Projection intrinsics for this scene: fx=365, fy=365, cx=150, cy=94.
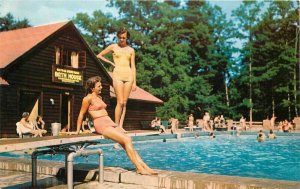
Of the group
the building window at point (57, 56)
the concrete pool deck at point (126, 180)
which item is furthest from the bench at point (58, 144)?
the building window at point (57, 56)

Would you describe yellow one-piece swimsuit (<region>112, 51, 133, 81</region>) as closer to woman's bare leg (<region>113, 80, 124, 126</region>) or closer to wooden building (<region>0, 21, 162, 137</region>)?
woman's bare leg (<region>113, 80, 124, 126</region>)

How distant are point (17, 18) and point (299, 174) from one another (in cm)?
5079

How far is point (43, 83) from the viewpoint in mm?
21125

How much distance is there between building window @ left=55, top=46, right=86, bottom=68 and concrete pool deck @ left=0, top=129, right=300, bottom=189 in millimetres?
16418

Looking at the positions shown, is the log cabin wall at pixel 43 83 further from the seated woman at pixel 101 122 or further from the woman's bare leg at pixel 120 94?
the seated woman at pixel 101 122

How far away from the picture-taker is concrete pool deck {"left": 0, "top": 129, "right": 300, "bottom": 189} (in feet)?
16.0

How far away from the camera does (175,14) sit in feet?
151

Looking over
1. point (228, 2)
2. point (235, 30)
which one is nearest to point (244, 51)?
point (235, 30)

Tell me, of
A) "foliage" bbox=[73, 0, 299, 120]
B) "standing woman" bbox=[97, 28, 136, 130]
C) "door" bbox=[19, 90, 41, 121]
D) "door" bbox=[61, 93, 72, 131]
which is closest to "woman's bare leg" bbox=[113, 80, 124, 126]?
"standing woman" bbox=[97, 28, 136, 130]

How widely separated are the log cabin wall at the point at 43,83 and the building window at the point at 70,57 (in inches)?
11.8

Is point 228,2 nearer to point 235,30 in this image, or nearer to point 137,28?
point 235,30

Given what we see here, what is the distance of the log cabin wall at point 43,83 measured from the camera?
62.7ft

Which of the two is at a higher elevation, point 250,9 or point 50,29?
point 250,9

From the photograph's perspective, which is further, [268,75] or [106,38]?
[106,38]
